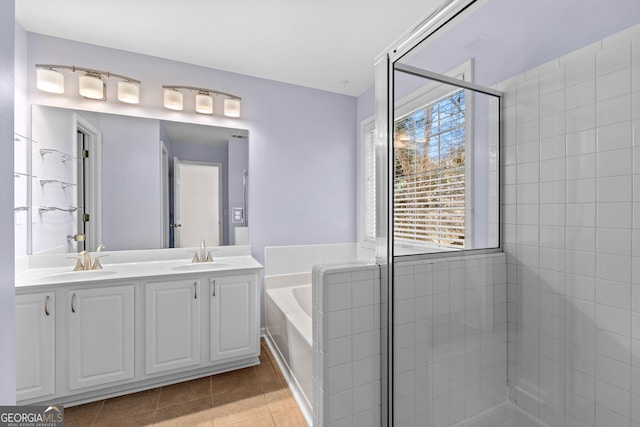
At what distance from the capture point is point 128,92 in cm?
233

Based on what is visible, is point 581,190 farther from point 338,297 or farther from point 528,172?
point 338,297

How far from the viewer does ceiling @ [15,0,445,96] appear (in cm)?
188

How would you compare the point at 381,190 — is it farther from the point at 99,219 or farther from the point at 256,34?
the point at 99,219

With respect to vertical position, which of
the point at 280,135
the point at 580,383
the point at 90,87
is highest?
the point at 90,87

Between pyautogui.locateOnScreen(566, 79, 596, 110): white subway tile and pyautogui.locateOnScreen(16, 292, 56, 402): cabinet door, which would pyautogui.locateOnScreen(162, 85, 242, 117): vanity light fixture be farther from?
pyautogui.locateOnScreen(566, 79, 596, 110): white subway tile

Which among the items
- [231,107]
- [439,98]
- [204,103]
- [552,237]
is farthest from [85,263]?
[552,237]

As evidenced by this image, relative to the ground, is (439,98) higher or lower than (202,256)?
higher

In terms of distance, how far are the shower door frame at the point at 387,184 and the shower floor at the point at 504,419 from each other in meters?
0.37

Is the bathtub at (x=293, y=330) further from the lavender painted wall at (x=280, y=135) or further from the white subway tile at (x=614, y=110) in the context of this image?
the white subway tile at (x=614, y=110)

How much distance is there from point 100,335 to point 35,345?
0.31m

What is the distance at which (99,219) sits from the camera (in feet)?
7.49

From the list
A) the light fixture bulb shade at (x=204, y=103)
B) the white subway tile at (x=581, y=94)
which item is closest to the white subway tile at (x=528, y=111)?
the white subway tile at (x=581, y=94)

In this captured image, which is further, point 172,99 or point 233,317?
point 172,99

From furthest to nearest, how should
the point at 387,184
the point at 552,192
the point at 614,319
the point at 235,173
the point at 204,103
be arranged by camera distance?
1. the point at 235,173
2. the point at 204,103
3. the point at 387,184
4. the point at 552,192
5. the point at 614,319
